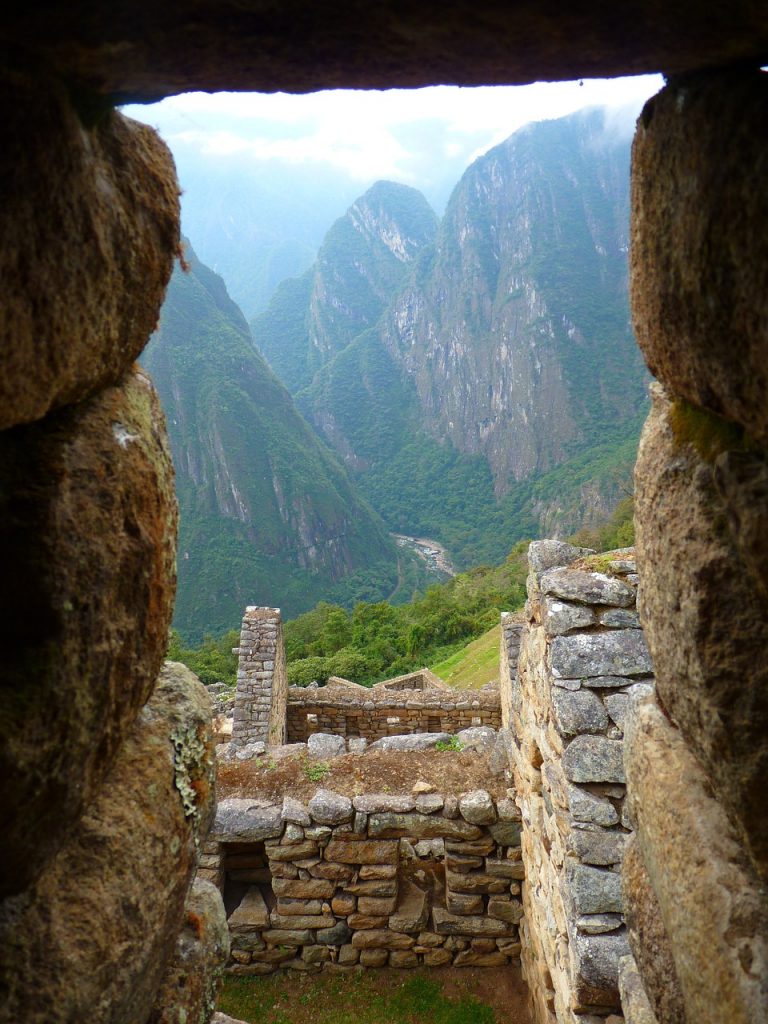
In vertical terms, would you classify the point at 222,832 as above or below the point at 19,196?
below

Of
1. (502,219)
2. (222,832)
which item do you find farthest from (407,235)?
(222,832)

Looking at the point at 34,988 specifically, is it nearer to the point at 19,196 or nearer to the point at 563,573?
the point at 19,196

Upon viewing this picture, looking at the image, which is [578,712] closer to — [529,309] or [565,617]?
[565,617]

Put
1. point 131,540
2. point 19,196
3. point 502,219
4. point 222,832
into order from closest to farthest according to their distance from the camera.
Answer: point 19,196
point 131,540
point 222,832
point 502,219

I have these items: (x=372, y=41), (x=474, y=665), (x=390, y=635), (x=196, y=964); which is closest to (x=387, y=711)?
(x=474, y=665)

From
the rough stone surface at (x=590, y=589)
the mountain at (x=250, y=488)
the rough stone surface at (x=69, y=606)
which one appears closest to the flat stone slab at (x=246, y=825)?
the rough stone surface at (x=590, y=589)

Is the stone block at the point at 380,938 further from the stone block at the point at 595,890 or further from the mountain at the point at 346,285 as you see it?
the mountain at the point at 346,285

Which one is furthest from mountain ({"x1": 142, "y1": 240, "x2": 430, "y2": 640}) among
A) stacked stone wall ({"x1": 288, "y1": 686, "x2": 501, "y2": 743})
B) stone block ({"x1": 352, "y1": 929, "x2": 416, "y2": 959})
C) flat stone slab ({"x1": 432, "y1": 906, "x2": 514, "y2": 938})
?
flat stone slab ({"x1": 432, "y1": 906, "x2": 514, "y2": 938})
